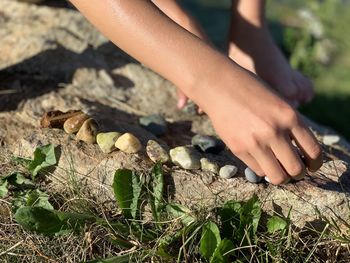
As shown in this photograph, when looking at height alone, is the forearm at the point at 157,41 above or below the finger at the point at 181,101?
above

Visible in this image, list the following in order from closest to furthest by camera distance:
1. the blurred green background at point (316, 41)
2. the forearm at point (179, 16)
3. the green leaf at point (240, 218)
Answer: the green leaf at point (240, 218), the forearm at point (179, 16), the blurred green background at point (316, 41)

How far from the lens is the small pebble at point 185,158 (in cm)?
166

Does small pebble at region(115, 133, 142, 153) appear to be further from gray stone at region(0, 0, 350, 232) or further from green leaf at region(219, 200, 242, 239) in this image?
green leaf at region(219, 200, 242, 239)

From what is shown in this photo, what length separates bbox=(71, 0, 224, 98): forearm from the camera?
144 centimetres

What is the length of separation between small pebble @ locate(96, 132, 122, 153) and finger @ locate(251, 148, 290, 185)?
441 mm

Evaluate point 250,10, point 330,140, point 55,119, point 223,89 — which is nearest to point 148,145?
point 55,119

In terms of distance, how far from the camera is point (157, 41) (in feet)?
4.80

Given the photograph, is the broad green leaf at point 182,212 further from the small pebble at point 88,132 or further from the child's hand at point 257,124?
the small pebble at point 88,132

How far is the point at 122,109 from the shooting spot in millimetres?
2113

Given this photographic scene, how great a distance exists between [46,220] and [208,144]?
52 cm

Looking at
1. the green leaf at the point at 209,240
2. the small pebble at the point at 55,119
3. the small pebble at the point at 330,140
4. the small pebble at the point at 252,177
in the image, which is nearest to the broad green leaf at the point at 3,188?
the small pebble at the point at 55,119

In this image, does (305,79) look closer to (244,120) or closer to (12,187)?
(244,120)

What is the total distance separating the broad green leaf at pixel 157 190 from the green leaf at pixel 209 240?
132 mm

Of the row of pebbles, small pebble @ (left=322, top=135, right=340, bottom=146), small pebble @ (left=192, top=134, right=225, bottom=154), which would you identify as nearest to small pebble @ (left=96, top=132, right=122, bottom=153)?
the row of pebbles
